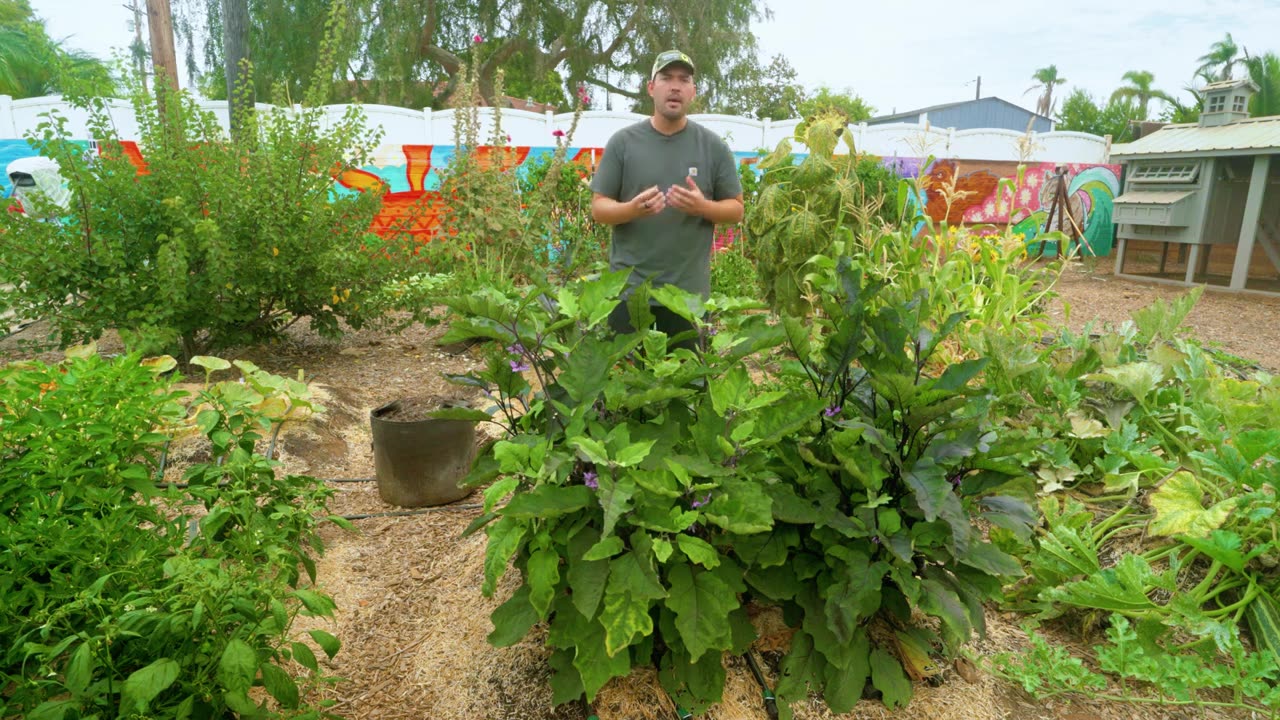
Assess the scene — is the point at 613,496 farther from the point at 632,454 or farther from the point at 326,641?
the point at 326,641

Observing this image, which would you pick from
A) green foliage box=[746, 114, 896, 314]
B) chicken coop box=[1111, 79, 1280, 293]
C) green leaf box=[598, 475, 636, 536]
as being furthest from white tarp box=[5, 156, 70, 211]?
chicken coop box=[1111, 79, 1280, 293]

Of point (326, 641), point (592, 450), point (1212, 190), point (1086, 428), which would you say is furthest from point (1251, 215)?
point (326, 641)

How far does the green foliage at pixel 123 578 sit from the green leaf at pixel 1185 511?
7.05ft

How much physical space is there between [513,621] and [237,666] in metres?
0.52

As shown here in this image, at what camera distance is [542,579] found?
1450 mm

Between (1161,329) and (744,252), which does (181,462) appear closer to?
(1161,329)

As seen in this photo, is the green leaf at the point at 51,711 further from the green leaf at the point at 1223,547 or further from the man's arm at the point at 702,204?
the green leaf at the point at 1223,547

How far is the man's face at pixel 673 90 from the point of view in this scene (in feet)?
9.20

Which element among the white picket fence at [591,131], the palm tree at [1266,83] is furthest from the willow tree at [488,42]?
the palm tree at [1266,83]

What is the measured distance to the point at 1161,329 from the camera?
3.43 metres

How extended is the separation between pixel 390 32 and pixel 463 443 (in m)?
16.7

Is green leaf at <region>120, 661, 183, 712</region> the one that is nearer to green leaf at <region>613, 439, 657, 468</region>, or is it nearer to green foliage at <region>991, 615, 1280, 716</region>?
green leaf at <region>613, 439, 657, 468</region>

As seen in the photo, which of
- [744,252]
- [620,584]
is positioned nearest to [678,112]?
[620,584]

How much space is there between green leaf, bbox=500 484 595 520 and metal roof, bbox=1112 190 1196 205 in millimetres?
11900
